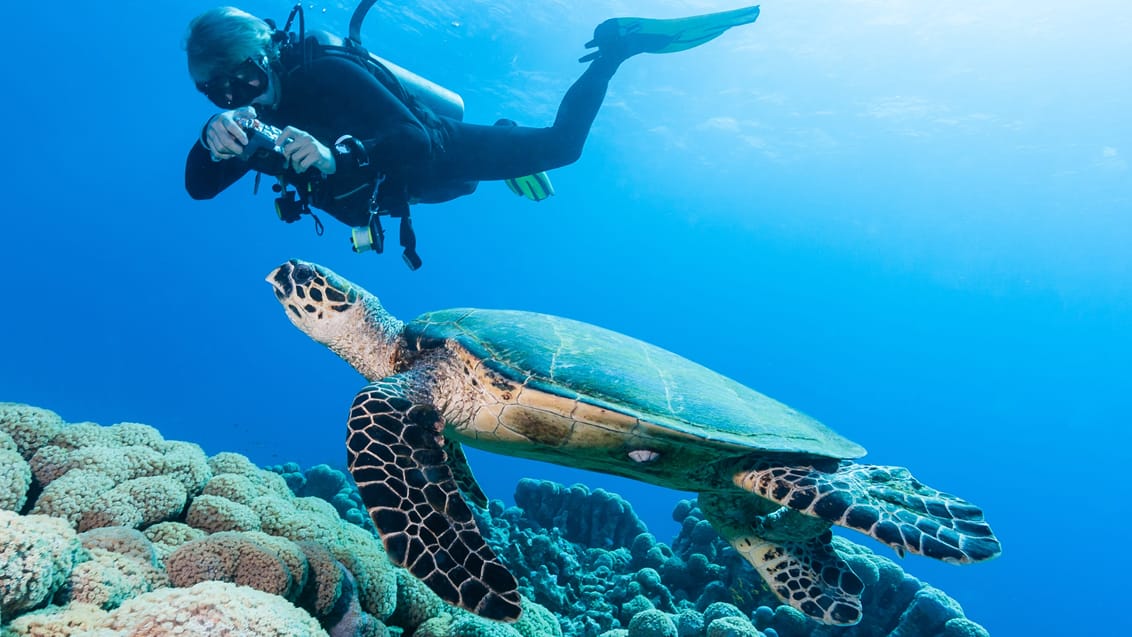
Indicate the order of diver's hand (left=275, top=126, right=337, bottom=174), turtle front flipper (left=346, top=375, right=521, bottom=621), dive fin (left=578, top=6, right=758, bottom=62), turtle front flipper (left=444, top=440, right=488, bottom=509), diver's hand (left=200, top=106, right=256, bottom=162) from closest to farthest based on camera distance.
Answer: turtle front flipper (left=346, top=375, right=521, bottom=621), turtle front flipper (left=444, top=440, right=488, bottom=509), diver's hand (left=200, top=106, right=256, bottom=162), diver's hand (left=275, top=126, right=337, bottom=174), dive fin (left=578, top=6, right=758, bottom=62)

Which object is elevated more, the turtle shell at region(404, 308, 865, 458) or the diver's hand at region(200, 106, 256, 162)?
the diver's hand at region(200, 106, 256, 162)

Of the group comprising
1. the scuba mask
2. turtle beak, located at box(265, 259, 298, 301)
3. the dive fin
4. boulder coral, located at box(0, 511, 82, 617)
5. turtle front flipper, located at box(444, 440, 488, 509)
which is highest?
the dive fin

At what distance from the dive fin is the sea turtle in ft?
21.9

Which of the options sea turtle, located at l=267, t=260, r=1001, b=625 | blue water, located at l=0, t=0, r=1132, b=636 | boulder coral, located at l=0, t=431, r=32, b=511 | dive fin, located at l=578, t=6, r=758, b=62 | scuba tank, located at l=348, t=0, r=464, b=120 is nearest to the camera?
sea turtle, located at l=267, t=260, r=1001, b=625

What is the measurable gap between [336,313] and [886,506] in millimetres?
3851

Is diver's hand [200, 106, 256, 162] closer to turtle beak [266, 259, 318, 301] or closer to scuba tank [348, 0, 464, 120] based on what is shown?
turtle beak [266, 259, 318, 301]

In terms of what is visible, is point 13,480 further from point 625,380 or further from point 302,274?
point 625,380

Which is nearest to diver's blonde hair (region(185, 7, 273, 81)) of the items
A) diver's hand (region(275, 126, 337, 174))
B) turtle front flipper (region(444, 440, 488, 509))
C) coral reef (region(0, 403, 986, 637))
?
diver's hand (region(275, 126, 337, 174))

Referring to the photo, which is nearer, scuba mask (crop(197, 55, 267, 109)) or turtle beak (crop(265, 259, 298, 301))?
turtle beak (crop(265, 259, 298, 301))

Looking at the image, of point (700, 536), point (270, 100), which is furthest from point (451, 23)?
point (700, 536)

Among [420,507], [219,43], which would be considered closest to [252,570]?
[420,507]

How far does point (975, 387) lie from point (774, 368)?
74.6 feet

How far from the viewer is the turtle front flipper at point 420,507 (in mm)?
2248

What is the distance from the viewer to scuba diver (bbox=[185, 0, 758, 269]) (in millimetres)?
4441
